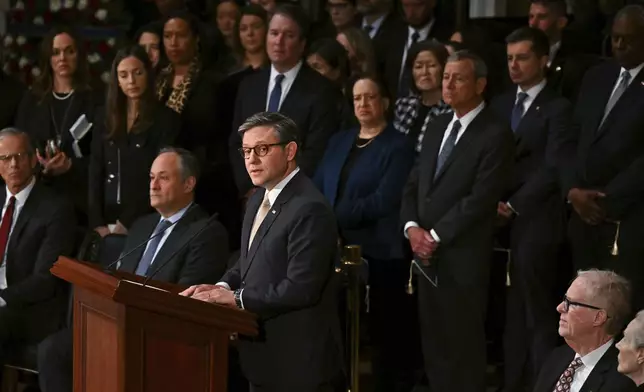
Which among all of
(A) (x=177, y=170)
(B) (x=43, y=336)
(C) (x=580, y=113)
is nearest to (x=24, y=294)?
(B) (x=43, y=336)

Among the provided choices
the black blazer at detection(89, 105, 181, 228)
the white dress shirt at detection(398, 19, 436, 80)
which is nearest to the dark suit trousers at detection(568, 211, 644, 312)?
the white dress shirt at detection(398, 19, 436, 80)

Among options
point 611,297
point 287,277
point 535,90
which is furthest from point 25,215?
point 611,297

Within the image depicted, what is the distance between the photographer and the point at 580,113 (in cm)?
634

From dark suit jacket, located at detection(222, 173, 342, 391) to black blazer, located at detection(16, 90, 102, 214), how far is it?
8.32 ft

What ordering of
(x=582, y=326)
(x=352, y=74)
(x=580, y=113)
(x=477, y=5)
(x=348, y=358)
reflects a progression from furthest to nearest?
(x=477, y=5), (x=352, y=74), (x=580, y=113), (x=348, y=358), (x=582, y=326)

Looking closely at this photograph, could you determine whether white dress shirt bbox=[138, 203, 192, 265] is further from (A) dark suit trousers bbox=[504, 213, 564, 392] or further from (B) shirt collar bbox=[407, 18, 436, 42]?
(B) shirt collar bbox=[407, 18, 436, 42]

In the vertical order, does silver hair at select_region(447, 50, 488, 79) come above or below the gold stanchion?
above

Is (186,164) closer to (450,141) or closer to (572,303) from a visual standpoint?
(450,141)

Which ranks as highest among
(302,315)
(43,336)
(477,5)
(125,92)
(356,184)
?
(477,5)

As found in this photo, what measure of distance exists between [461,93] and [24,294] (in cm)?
239

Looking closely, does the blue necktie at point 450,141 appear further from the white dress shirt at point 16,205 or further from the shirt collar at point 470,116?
the white dress shirt at point 16,205

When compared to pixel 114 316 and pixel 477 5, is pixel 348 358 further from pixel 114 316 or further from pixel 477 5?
pixel 477 5

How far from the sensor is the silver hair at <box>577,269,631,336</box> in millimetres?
4664

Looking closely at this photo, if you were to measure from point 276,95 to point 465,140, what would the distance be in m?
1.33
